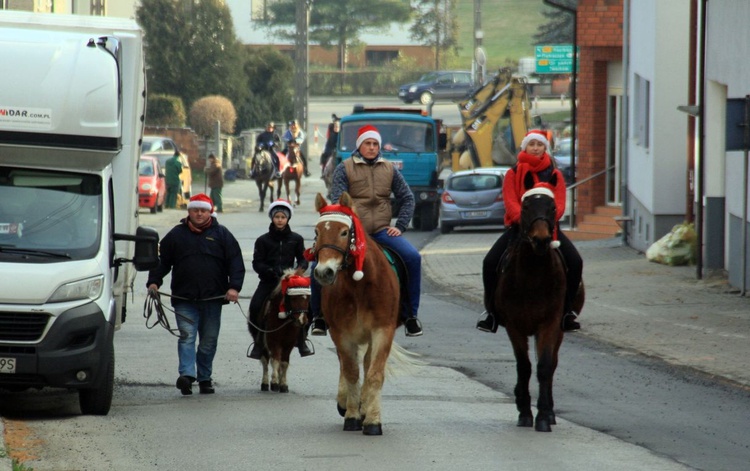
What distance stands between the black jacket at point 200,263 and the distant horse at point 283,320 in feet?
1.34

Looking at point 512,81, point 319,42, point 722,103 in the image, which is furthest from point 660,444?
point 319,42

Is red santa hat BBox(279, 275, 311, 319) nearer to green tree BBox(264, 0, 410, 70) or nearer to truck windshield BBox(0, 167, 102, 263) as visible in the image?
truck windshield BBox(0, 167, 102, 263)

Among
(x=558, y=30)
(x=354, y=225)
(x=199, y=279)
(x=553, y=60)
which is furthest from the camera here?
(x=558, y=30)

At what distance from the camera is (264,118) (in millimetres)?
65250

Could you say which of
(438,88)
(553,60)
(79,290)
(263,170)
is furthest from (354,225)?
(438,88)

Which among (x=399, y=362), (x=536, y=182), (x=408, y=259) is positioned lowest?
(x=399, y=362)

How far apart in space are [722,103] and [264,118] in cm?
4240

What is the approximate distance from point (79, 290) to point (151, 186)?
2827 cm

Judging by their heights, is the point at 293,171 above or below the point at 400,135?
below

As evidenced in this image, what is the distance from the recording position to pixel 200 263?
41.9ft

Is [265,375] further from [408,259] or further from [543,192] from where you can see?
[543,192]

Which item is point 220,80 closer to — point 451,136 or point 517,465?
point 451,136

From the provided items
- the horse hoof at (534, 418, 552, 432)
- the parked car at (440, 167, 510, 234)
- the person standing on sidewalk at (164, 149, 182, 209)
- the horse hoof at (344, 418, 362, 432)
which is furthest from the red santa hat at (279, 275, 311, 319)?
the person standing on sidewalk at (164, 149, 182, 209)

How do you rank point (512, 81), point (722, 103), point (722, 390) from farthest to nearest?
point (512, 81)
point (722, 103)
point (722, 390)
